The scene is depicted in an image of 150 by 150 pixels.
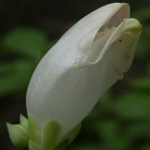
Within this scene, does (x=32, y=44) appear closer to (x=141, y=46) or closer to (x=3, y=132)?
(x=141, y=46)

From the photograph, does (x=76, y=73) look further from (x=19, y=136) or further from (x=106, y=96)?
(x=106, y=96)

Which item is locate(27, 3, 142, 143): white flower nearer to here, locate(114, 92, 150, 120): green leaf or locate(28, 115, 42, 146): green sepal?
locate(28, 115, 42, 146): green sepal

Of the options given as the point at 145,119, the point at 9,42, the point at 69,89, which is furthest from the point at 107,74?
the point at 9,42

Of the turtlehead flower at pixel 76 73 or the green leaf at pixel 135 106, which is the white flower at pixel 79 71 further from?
the green leaf at pixel 135 106

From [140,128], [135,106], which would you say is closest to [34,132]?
[135,106]

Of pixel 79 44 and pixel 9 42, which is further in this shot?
pixel 9 42

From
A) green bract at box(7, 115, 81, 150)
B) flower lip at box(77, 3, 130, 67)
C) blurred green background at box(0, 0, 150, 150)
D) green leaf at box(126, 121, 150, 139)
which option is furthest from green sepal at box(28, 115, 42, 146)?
green leaf at box(126, 121, 150, 139)

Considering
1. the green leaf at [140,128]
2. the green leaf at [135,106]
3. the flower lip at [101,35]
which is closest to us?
the flower lip at [101,35]

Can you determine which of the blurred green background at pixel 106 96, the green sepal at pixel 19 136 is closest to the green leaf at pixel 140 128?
the blurred green background at pixel 106 96
